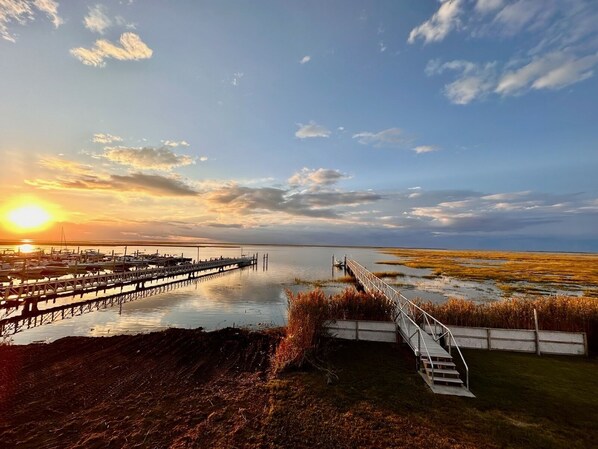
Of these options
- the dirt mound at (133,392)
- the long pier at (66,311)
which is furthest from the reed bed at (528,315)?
the long pier at (66,311)

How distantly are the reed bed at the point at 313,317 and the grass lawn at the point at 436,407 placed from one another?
117cm

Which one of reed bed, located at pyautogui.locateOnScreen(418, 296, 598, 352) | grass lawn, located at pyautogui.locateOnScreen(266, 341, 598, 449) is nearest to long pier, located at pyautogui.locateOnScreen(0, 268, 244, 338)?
grass lawn, located at pyautogui.locateOnScreen(266, 341, 598, 449)

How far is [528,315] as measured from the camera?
18516 millimetres

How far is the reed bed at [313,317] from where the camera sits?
560 inches

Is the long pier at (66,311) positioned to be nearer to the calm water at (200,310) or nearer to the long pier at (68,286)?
the calm water at (200,310)

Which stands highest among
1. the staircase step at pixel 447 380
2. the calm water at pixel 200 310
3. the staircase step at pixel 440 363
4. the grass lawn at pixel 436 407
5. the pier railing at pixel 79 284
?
the pier railing at pixel 79 284

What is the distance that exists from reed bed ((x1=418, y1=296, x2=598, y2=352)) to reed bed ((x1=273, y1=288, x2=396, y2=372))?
11.7 feet

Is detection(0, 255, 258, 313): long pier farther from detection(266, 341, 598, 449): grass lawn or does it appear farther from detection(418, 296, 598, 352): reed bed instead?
detection(418, 296, 598, 352): reed bed

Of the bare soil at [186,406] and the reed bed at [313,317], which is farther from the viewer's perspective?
the reed bed at [313,317]

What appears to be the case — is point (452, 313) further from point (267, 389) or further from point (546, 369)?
point (267, 389)

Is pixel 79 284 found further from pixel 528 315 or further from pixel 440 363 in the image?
pixel 528 315

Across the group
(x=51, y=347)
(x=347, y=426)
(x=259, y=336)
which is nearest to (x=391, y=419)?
(x=347, y=426)

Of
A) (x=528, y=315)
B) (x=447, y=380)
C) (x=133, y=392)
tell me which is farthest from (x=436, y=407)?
(x=528, y=315)

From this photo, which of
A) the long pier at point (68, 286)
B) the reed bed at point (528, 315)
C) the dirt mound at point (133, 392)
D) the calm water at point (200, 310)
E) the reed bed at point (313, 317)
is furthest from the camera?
the long pier at point (68, 286)
